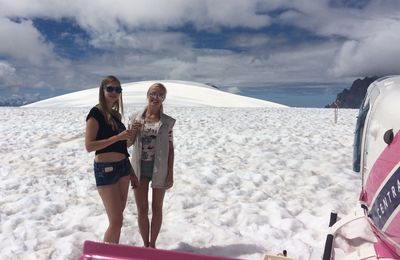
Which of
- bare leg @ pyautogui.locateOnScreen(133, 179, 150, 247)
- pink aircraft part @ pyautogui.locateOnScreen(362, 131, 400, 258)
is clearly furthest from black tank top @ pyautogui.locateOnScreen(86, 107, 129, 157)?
pink aircraft part @ pyautogui.locateOnScreen(362, 131, 400, 258)

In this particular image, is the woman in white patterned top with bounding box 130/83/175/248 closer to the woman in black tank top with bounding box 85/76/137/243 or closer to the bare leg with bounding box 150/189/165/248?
the bare leg with bounding box 150/189/165/248

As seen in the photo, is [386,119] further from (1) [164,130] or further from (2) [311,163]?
(2) [311,163]

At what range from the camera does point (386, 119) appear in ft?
11.1

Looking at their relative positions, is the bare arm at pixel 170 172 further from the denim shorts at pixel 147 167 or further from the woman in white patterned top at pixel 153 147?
the denim shorts at pixel 147 167

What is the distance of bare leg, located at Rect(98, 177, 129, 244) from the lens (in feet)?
13.2

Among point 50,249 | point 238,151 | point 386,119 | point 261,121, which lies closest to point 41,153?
point 238,151

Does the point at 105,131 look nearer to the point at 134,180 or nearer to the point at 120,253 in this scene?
the point at 134,180

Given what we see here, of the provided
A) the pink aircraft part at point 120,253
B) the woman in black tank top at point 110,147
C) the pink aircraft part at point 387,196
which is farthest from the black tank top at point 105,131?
the pink aircraft part at point 387,196

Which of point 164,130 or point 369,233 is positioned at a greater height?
point 164,130

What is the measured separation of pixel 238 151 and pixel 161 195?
6.78m

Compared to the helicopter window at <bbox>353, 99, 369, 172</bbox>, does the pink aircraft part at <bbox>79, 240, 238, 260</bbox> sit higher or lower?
lower

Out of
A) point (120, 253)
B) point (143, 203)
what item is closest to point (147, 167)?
point (143, 203)

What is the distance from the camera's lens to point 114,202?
13.3ft

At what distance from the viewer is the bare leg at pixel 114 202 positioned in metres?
4.03
